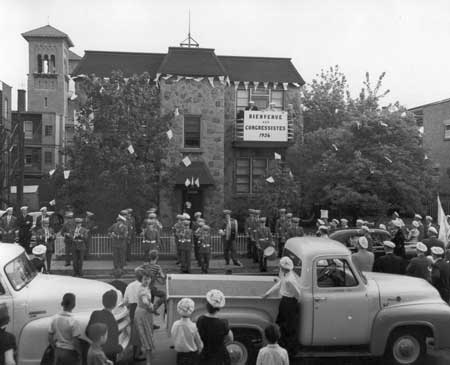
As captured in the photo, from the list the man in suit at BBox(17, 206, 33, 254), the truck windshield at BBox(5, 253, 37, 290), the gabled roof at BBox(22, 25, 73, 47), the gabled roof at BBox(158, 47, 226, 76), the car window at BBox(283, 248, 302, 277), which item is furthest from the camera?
the gabled roof at BBox(22, 25, 73, 47)

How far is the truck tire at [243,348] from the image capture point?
7352mm

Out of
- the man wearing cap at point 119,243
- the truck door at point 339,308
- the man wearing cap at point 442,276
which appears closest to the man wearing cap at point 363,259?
the man wearing cap at point 442,276

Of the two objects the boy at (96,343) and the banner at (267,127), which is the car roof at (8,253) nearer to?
the boy at (96,343)

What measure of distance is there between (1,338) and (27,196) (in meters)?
37.0

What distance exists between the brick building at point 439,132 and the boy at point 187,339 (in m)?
29.2

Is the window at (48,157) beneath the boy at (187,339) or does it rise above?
above

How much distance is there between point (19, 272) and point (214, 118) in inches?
675

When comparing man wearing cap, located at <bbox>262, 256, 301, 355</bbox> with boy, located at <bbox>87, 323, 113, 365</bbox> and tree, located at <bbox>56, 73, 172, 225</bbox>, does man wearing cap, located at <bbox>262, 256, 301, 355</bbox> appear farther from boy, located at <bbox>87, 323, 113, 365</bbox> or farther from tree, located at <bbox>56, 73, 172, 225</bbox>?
tree, located at <bbox>56, 73, 172, 225</bbox>

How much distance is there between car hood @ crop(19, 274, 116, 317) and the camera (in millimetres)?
7043

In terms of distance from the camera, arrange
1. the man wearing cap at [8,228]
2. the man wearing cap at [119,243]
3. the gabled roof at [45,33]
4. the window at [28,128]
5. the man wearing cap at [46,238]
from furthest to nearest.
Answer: the gabled roof at [45,33] → the window at [28,128] → the man wearing cap at [8,228] → the man wearing cap at [46,238] → the man wearing cap at [119,243]

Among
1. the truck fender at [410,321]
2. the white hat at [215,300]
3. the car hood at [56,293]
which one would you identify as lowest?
the truck fender at [410,321]

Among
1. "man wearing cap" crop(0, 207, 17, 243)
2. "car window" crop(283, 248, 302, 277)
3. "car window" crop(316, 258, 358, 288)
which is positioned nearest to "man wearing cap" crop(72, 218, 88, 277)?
"man wearing cap" crop(0, 207, 17, 243)

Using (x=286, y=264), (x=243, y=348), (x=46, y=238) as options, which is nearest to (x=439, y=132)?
(x=46, y=238)

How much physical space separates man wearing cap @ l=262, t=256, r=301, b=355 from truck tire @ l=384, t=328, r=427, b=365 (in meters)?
1.45
